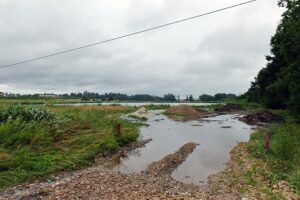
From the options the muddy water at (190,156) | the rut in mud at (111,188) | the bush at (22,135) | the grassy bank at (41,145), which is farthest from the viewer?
the bush at (22,135)

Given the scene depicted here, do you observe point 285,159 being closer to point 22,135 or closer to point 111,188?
point 111,188

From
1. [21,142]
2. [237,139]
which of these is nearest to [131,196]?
[21,142]

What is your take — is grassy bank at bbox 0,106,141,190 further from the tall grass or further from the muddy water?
the tall grass

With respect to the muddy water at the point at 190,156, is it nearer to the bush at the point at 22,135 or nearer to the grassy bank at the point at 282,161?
the grassy bank at the point at 282,161

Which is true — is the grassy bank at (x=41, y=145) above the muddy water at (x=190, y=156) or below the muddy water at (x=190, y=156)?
above

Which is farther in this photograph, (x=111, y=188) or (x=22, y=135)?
(x=22, y=135)

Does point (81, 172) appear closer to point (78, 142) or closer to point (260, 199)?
point (78, 142)

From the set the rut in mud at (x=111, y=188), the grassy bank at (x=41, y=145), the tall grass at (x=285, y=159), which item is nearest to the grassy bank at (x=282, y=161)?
the tall grass at (x=285, y=159)

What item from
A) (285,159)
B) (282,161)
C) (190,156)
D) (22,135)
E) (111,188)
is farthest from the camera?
(190,156)

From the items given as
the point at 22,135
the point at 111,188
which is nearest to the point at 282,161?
the point at 111,188

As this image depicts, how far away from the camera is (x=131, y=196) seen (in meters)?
9.62

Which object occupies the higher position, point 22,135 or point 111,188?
point 22,135

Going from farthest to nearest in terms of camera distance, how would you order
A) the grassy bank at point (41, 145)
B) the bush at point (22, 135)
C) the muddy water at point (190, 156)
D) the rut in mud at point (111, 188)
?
the bush at point (22, 135) < the muddy water at point (190, 156) < the grassy bank at point (41, 145) < the rut in mud at point (111, 188)

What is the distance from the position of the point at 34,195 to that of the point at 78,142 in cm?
723
